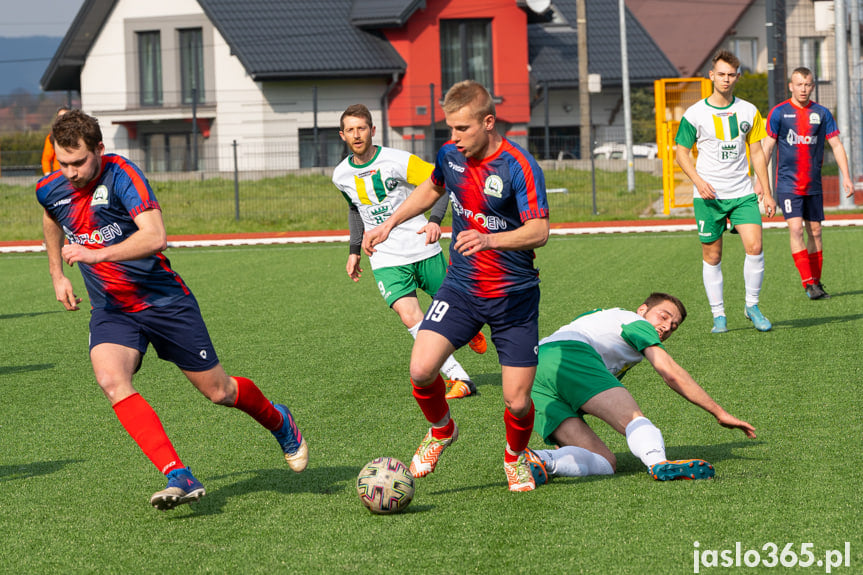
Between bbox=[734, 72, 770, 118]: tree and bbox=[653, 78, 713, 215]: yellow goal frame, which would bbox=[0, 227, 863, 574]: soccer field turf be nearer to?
bbox=[653, 78, 713, 215]: yellow goal frame

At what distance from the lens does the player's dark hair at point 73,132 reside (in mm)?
4773

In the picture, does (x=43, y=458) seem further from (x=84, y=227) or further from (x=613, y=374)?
(x=613, y=374)

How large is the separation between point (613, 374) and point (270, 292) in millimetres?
8588

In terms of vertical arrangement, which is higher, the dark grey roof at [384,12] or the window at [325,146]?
the dark grey roof at [384,12]

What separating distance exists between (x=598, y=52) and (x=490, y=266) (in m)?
34.0

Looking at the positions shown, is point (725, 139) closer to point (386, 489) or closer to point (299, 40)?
point (386, 489)

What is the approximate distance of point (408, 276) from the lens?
7.59 m

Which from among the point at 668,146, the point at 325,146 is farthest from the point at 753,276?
the point at 325,146

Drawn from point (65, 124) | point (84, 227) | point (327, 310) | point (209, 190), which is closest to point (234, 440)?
point (84, 227)

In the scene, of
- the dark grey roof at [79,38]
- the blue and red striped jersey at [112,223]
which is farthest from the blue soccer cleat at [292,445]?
the dark grey roof at [79,38]

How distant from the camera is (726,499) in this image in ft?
15.6

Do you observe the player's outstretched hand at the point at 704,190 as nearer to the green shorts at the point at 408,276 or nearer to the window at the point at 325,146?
the green shorts at the point at 408,276

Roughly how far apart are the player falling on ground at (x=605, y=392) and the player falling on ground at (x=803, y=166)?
599 cm

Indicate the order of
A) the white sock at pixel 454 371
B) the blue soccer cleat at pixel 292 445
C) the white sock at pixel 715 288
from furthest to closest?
the white sock at pixel 715 288, the white sock at pixel 454 371, the blue soccer cleat at pixel 292 445
